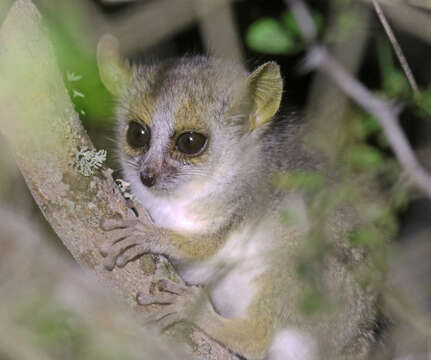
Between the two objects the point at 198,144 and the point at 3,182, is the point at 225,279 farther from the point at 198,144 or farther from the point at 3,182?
the point at 3,182

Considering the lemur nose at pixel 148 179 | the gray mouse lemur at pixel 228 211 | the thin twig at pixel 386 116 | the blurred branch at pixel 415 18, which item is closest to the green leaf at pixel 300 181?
the gray mouse lemur at pixel 228 211

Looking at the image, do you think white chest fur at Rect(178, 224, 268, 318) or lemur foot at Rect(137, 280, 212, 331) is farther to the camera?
white chest fur at Rect(178, 224, 268, 318)

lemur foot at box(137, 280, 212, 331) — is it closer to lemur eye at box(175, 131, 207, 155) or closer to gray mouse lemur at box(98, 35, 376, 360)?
gray mouse lemur at box(98, 35, 376, 360)

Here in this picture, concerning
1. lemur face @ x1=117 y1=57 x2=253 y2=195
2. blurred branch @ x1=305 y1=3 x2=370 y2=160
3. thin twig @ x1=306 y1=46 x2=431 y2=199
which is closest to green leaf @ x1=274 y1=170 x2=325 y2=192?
lemur face @ x1=117 y1=57 x2=253 y2=195

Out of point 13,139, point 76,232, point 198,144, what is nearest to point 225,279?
point 198,144

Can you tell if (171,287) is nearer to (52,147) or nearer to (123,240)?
(123,240)

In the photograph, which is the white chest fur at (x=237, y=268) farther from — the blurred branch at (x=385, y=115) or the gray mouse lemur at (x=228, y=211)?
the blurred branch at (x=385, y=115)
